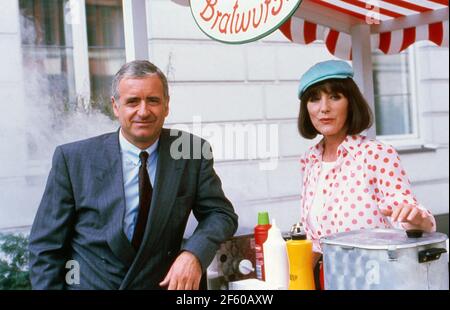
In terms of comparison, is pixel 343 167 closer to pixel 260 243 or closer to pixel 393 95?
pixel 260 243

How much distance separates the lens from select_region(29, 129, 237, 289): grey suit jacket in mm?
1886

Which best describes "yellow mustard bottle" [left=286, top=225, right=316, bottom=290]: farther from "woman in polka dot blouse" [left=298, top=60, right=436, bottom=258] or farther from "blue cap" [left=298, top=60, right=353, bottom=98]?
"blue cap" [left=298, top=60, right=353, bottom=98]

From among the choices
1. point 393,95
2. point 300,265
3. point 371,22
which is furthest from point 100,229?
point 393,95

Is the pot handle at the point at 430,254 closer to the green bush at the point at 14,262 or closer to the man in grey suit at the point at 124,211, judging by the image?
the man in grey suit at the point at 124,211

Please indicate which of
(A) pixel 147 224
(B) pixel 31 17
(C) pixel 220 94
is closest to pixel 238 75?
(C) pixel 220 94

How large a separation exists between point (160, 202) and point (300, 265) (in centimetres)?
51

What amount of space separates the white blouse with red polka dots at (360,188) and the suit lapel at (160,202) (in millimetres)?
533

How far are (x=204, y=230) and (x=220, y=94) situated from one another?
1.40 metres

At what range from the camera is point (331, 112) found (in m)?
2.11

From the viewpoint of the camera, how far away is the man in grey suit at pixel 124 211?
1886mm

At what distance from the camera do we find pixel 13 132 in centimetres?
234

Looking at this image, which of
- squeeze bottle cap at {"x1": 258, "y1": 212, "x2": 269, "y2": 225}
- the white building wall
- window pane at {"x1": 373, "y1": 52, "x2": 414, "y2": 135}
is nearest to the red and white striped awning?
squeeze bottle cap at {"x1": 258, "y1": 212, "x2": 269, "y2": 225}

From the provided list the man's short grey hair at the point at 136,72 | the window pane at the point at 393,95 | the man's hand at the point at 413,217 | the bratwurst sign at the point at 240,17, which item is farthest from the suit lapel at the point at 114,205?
the window pane at the point at 393,95
